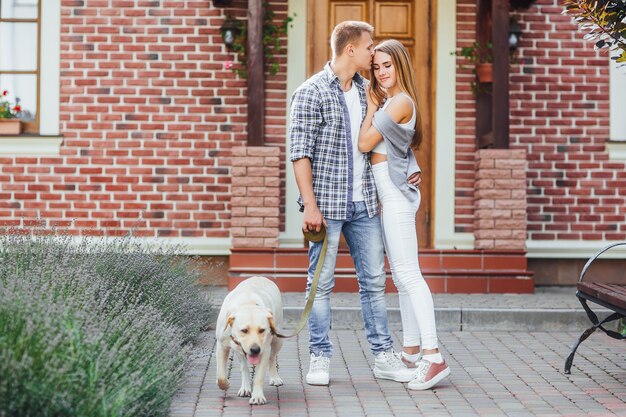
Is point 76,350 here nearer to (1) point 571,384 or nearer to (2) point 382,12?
(1) point 571,384

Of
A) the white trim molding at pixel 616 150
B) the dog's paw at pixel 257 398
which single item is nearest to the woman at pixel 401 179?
the dog's paw at pixel 257 398

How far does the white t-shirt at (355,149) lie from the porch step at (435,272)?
354cm

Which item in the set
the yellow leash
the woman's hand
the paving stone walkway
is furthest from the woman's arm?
the paving stone walkway

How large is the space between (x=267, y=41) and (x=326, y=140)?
423cm

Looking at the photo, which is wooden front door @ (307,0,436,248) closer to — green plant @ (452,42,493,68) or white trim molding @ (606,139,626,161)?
green plant @ (452,42,493,68)

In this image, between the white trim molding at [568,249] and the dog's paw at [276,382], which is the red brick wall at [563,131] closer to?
the white trim molding at [568,249]

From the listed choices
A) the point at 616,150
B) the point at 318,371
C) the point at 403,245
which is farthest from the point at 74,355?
the point at 616,150

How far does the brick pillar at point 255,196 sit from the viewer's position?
924 cm

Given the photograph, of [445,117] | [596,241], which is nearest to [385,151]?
[445,117]

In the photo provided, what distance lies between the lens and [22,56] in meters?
10.1

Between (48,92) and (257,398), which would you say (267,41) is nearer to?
(48,92)

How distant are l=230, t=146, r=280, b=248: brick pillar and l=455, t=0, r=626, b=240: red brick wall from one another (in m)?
2.53

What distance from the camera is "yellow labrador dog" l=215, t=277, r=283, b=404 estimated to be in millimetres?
5027

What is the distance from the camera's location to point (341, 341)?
7496mm
